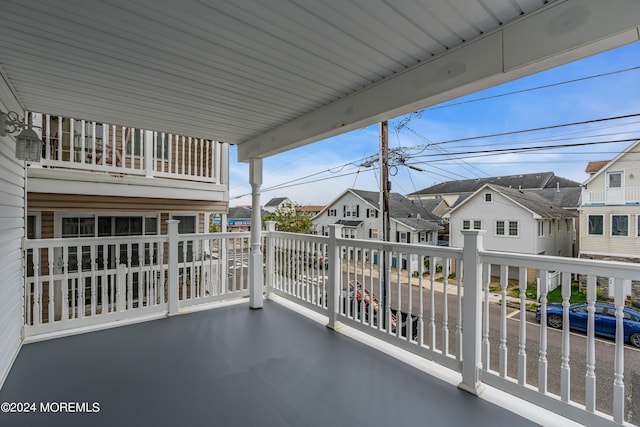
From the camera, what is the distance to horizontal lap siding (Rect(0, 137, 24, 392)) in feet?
7.72

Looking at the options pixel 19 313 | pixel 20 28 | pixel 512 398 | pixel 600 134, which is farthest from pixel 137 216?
pixel 600 134

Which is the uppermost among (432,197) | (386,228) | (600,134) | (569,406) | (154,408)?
(600,134)

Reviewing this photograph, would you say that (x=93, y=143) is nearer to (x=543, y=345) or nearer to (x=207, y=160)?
(x=207, y=160)

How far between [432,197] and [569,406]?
326 centimetres

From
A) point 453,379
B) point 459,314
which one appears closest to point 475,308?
point 459,314

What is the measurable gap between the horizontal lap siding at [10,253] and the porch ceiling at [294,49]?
0.67 metres

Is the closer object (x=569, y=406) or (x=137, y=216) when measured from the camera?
(x=569, y=406)

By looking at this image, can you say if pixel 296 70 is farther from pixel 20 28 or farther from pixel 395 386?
pixel 395 386

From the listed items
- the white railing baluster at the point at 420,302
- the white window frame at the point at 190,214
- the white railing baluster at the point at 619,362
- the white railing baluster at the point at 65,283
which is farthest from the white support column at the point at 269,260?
the white railing baluster at the point at 619,362

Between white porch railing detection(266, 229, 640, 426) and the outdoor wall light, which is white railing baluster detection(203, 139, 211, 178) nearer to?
white porch railing detection(266, 229, 640, 426)

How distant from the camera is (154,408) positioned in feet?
6.59

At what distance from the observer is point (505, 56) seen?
160 cm

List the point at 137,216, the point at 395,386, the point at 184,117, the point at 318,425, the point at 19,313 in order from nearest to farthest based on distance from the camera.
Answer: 1. the point at 318,425
2. the point at 395,386
3. the point at 19,313
4. the point at 184,117
5. the point at 137,216

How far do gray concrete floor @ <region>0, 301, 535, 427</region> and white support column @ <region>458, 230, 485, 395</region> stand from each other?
133mm
